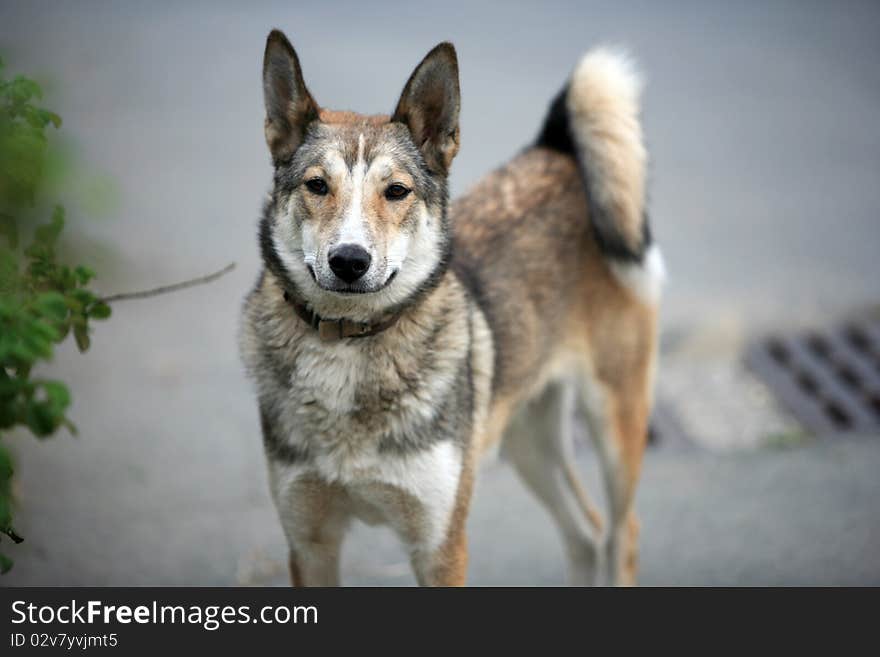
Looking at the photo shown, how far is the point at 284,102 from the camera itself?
109 inches

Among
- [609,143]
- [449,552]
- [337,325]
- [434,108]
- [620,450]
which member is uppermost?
[434,108]

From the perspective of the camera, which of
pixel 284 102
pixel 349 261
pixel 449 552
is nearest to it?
pixel 349 261

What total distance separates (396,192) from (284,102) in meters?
0.45

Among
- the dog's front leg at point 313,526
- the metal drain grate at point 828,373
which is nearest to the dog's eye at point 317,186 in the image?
the dog's front leg at point 313,526

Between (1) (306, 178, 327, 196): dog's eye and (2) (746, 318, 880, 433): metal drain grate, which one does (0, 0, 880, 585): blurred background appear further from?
(1) (306, 178, 327, 196): dog's eye

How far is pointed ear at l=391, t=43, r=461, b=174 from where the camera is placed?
8.87ft

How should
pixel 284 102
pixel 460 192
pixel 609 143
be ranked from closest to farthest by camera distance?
pixel 284 102, pixel 609 143, pixel 460 192

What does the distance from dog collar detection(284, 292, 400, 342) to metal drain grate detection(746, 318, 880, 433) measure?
296 cm

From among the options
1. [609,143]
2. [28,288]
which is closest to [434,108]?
[609,143]

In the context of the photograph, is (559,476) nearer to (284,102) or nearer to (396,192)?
(396,192)

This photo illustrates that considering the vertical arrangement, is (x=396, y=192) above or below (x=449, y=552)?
above

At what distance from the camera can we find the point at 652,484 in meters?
4.57
